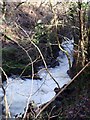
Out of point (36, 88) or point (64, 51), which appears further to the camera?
point (36, 88)

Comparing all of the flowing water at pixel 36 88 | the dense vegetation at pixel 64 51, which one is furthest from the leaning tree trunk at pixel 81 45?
the flowing water at pixel 36 88

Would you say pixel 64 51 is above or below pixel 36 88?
above

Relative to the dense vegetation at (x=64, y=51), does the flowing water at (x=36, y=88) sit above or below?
below

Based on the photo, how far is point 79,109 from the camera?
14.9 ft

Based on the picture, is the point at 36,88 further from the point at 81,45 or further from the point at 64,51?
the point at 81,45

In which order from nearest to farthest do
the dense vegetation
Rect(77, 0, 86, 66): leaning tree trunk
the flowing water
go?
the dense vegetation
Rect(77, 0, 86, 66): leaning tree trunk
the flowing water

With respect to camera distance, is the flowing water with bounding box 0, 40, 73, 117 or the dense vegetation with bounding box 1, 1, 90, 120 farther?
the flowing water with bounding box 0, 40, 73, 117

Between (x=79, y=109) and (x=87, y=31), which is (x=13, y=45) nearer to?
(x=87, y=31)

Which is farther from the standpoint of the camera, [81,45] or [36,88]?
[36,88]

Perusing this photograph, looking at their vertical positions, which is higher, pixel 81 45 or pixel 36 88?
pixel 81 45

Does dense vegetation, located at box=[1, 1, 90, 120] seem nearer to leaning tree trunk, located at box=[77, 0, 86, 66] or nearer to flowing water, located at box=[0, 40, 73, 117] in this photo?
leaning tree trunk, located at box=[77, 0, 86, 66]

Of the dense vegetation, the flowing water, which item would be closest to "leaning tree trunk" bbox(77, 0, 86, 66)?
the dense vegetation

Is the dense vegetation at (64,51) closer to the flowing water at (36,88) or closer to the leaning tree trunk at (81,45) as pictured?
the leaning tree trunk at (81,45)

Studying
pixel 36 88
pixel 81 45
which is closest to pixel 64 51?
pixel 81 45
